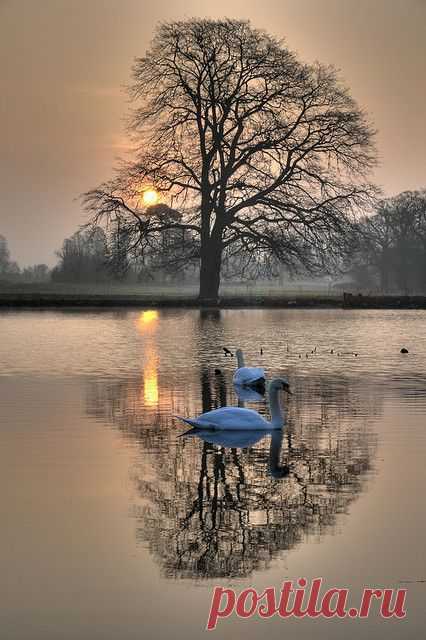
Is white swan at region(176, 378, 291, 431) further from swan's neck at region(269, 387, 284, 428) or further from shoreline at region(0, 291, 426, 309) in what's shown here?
shoreline at region(0, 291, 426, 309)

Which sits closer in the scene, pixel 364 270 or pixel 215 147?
pixel 215 147

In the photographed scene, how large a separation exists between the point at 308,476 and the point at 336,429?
350cm

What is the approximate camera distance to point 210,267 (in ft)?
180

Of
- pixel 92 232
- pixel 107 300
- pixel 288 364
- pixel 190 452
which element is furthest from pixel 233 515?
pixel 107 300

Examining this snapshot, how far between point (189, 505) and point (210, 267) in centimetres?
4551

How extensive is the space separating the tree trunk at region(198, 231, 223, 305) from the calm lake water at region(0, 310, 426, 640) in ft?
108

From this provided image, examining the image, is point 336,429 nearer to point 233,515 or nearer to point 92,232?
point 233,515

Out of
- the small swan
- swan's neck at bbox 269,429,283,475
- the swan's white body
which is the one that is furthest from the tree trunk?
swan's neck at bbox 269,429,283,475

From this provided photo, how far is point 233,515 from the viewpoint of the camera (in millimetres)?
9258

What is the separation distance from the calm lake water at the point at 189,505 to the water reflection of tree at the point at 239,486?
0.02 m

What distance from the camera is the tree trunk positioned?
5431cm

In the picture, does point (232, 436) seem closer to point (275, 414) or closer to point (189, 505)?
point (275, 414)

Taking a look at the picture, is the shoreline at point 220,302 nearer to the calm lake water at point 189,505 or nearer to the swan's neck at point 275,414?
the calm lake water at point 189,505

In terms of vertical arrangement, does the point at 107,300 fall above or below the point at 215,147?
below
